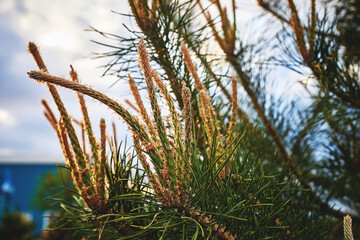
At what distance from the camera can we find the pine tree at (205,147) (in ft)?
1.02

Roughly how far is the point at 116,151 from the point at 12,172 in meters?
10.5

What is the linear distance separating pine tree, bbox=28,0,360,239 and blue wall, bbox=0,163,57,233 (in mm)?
9442

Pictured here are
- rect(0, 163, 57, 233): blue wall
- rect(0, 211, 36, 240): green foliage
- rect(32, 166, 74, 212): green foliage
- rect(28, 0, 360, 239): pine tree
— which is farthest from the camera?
rect(0, 163, 57, 233): blue wall

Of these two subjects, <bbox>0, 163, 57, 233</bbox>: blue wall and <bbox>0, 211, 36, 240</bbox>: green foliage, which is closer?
<bbox>0, 211, 36, 240</bbox>: green foliage

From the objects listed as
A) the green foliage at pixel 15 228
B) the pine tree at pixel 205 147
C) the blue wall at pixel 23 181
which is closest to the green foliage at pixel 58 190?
the pine tree at pixel 205 147

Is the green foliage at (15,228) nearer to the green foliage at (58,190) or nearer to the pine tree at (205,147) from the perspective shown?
the green foliage at (58,190)

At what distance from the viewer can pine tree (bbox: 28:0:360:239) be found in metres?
0.31

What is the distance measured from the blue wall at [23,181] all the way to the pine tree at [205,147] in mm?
9442

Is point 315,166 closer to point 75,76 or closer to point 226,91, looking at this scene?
point 226,91

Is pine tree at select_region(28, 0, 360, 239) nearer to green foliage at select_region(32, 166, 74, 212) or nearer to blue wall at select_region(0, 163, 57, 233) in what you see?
green foliage at select_region(32, 166, 74, 212)

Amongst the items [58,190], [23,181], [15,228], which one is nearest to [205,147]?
[58,190]

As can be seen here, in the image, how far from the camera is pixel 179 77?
552 mm

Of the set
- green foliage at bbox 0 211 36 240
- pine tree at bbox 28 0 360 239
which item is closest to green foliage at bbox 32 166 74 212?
pine tree at bbox 28 0 360 239

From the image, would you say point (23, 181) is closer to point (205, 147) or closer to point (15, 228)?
point (15, 228)
